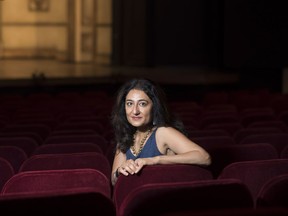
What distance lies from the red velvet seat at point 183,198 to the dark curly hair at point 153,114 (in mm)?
1138

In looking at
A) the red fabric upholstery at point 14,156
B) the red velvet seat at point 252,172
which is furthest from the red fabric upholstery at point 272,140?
the red fabric upholstery at point 14,156

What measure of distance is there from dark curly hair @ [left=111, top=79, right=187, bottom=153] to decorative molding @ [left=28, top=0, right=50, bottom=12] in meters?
16.9

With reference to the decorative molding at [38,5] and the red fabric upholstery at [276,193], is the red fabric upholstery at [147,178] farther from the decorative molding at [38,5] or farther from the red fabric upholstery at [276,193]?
the decorative molding at [38,5]

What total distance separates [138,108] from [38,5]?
56.2 feet

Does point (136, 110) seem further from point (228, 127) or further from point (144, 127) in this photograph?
point (228, 127)

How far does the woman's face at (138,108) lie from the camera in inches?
141

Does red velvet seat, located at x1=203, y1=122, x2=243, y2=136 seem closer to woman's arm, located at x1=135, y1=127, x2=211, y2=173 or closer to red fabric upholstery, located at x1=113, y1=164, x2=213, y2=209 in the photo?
woman's arm, located at x1=135, y1=127, x2=211, y2=173

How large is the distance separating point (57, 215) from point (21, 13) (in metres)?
18.5

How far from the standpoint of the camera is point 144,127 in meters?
3.65

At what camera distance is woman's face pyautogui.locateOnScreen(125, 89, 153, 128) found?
3.57 m

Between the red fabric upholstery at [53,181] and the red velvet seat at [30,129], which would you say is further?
the red velvet seat at [30,129]

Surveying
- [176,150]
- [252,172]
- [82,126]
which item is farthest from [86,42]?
[252,172]

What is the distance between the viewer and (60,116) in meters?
6.92

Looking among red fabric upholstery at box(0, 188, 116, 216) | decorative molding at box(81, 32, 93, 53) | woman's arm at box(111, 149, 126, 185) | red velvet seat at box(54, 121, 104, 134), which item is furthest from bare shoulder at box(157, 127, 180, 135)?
decorative molding at box(81, 32, 93, 53)
